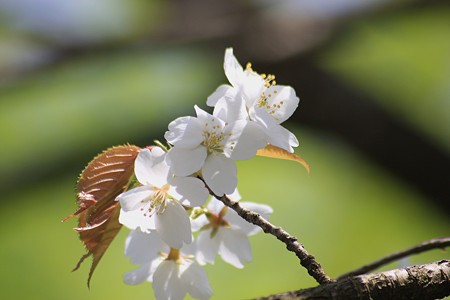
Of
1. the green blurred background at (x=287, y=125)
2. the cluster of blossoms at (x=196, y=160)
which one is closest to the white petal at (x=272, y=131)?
the cluster of blossoms at (x=196, y=160)

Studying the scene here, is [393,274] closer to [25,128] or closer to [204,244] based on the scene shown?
[204,244]

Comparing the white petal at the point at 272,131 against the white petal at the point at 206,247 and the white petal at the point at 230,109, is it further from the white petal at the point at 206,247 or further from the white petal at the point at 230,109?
the white petal at the point at 206,247

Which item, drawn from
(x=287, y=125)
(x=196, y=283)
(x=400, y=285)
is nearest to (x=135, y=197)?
(x=196, y=283)

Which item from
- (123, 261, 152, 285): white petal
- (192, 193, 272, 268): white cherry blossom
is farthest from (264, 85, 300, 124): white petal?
(123, 261, 152, 285): white petal

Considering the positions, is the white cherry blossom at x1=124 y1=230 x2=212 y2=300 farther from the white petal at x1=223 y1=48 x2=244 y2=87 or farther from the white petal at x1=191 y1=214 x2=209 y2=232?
the white petal at x1=223 y1=48 x2=244 y2=87

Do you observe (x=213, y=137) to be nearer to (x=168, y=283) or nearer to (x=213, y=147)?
(x=213, y=147)

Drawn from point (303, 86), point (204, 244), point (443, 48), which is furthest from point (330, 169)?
point (204, 244)
